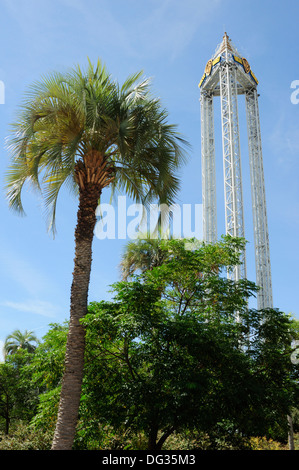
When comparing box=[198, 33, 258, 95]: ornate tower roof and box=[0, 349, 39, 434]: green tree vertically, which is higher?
box=[198, 33, 258, 95]: ornate tower roof

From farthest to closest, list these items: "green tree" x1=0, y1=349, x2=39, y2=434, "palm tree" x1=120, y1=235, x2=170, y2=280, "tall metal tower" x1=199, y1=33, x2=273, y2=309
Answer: "tall metal tower" x1=199, y1=33, x2=273, y2=309, "green tree" x1=0, y1=349, x2=39, y2=434, "palm tree" x1=120, y1=235, x2=170, y2=280

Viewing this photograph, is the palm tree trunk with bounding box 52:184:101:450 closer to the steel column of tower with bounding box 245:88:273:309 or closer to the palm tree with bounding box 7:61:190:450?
the palm tree with bounding box 7:61:190:450

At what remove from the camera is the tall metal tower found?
28.8m

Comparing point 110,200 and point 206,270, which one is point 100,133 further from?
point 206,270

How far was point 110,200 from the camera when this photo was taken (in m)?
11.4

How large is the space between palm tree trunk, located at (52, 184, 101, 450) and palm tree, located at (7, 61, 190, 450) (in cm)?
2

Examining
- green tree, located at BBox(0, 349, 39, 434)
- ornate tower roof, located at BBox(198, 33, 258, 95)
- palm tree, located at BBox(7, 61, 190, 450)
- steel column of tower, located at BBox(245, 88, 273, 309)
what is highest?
ornate tower roof, located at BBox(198, 33, 258, 95)

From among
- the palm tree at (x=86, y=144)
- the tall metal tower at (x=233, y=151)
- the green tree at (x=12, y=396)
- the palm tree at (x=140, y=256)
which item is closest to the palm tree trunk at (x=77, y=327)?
the palm tree at (x=86, y=144)

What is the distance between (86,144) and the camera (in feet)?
31.2

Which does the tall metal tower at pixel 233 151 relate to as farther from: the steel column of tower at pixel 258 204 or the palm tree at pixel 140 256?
the palm tree at pixel 140 256

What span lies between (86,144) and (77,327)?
4.09m

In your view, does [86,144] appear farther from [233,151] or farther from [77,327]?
[233,151]

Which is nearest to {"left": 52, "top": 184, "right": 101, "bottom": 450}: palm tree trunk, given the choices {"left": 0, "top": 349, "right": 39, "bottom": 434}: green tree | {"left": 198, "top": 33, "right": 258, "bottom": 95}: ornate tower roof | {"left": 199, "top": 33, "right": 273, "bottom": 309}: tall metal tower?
{"left": 0, "top": 349, "right": 39, "bottom": 434}: green tree

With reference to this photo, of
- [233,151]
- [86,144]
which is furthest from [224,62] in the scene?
[86,144]
